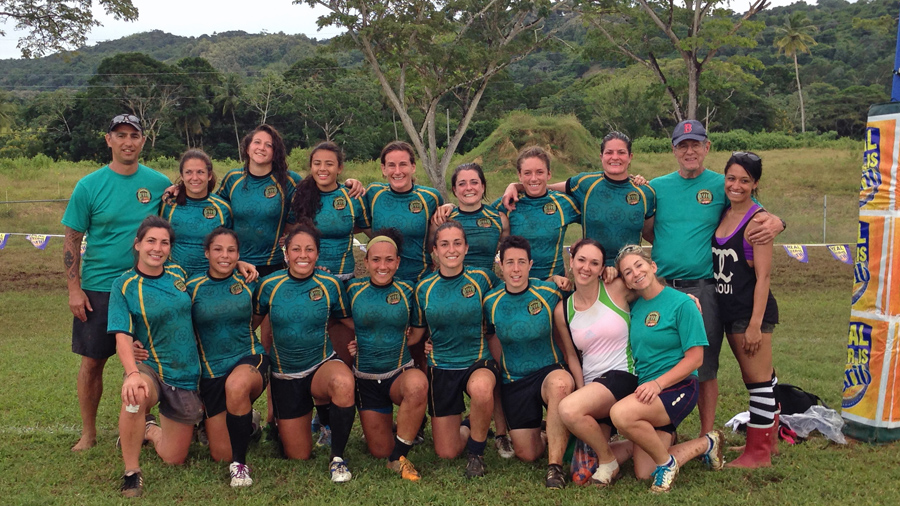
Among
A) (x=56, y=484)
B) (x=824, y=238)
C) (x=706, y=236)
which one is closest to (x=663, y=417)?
(x=706, y=236)

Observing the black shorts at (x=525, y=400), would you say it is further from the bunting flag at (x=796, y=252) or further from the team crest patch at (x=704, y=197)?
the bunting flag at (x=796, y=252)

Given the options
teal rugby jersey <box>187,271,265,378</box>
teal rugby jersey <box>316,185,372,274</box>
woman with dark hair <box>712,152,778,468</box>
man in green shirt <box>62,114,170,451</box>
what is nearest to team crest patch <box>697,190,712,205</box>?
woman with dark hair <box>712,152,778,468</box>

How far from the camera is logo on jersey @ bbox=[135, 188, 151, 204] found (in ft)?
16.6

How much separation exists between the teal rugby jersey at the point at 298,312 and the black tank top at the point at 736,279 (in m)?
2.49

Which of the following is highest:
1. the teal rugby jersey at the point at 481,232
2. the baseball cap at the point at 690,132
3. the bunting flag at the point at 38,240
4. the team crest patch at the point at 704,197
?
the baseball cap at the point at 690,132

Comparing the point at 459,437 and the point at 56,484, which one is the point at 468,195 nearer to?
the point at 459,437

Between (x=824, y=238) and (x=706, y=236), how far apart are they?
11425 millimetres

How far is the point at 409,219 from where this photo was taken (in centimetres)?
507

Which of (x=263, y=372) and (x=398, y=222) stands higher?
(x=398, y=222)

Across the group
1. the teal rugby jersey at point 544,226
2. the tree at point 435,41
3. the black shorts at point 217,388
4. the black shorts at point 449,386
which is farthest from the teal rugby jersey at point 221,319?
the tree at point 435,41

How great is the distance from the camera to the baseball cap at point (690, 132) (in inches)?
188

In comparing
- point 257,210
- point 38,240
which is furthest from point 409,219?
point 38,240

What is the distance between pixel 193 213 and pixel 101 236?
0.67 m

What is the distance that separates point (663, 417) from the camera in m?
4.25
